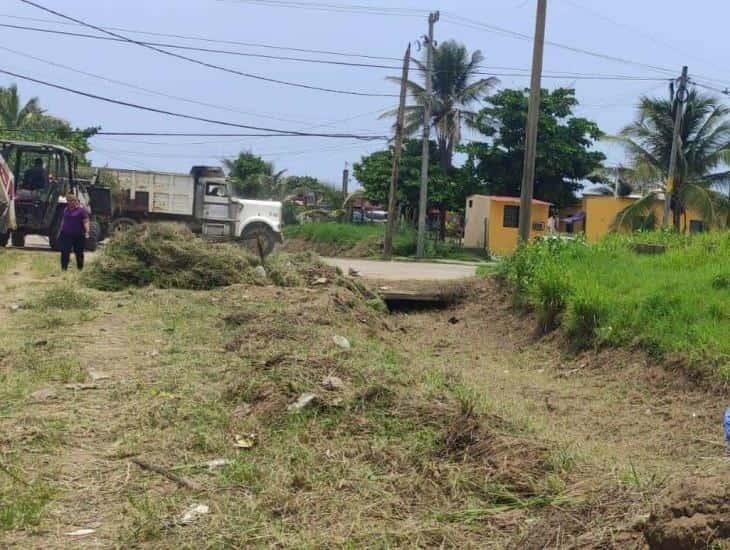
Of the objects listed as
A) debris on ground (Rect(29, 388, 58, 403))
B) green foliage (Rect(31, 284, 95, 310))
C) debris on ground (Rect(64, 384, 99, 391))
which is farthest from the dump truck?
debris on ground (Rect(29, 388, 58, 403))

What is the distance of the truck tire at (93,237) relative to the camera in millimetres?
22159

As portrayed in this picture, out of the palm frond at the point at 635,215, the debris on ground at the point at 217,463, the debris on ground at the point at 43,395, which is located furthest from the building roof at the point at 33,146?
the palm frond at the point at 635,215

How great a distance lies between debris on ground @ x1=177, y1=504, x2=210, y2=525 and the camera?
4234 mm

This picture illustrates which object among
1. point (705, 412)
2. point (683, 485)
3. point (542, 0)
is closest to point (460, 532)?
point (683, 485)

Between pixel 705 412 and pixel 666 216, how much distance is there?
22.7 metres

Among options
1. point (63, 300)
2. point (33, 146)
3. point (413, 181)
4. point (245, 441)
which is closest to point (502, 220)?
point (413, 181)

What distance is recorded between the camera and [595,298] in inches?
432

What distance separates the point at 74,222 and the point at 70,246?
638 mm

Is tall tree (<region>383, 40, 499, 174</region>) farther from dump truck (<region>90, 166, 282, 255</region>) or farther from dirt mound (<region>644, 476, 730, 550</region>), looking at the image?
dirt mound (<region>644, 476, 730, 550</region>)

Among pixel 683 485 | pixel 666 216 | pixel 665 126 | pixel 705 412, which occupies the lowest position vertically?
pixel 705 412

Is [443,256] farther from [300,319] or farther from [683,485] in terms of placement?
[683,485]

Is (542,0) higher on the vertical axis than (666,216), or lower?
higher

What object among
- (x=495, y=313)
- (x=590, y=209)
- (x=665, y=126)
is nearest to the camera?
(x=495, y=313)

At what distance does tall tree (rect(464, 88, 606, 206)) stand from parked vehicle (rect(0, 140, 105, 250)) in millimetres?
22637
